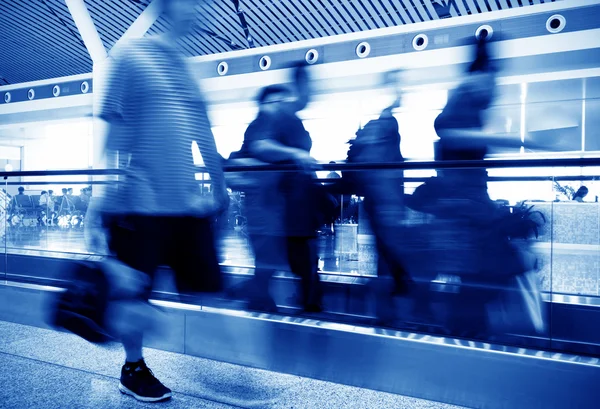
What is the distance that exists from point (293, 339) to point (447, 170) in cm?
122

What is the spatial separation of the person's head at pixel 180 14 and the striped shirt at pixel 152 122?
0.26 ft

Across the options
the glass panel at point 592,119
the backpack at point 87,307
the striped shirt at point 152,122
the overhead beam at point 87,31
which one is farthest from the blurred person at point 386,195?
the glass panel at point 592,119

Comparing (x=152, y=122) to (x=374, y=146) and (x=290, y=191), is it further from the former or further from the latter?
(x=374, y=146)

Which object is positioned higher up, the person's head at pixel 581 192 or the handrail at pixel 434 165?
the handrail at pixel 434 165

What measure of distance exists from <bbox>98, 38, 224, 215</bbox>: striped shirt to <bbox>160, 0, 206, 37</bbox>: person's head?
3.2 inches

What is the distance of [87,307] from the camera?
2102 millimetres

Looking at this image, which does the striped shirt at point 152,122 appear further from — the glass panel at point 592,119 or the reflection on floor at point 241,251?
the glass panel at point 592,119

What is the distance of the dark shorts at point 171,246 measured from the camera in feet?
6.49

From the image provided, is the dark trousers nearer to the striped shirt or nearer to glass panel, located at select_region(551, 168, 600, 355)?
the striped shirt

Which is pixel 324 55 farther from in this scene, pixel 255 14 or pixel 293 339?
pixel 293 339

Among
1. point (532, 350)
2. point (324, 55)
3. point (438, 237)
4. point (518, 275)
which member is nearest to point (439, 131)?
point (438, 237)

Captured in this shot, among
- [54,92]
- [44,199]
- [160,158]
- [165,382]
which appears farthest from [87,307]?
[54,92]

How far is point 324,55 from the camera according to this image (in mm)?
12359

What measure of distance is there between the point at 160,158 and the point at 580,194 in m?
1.98
